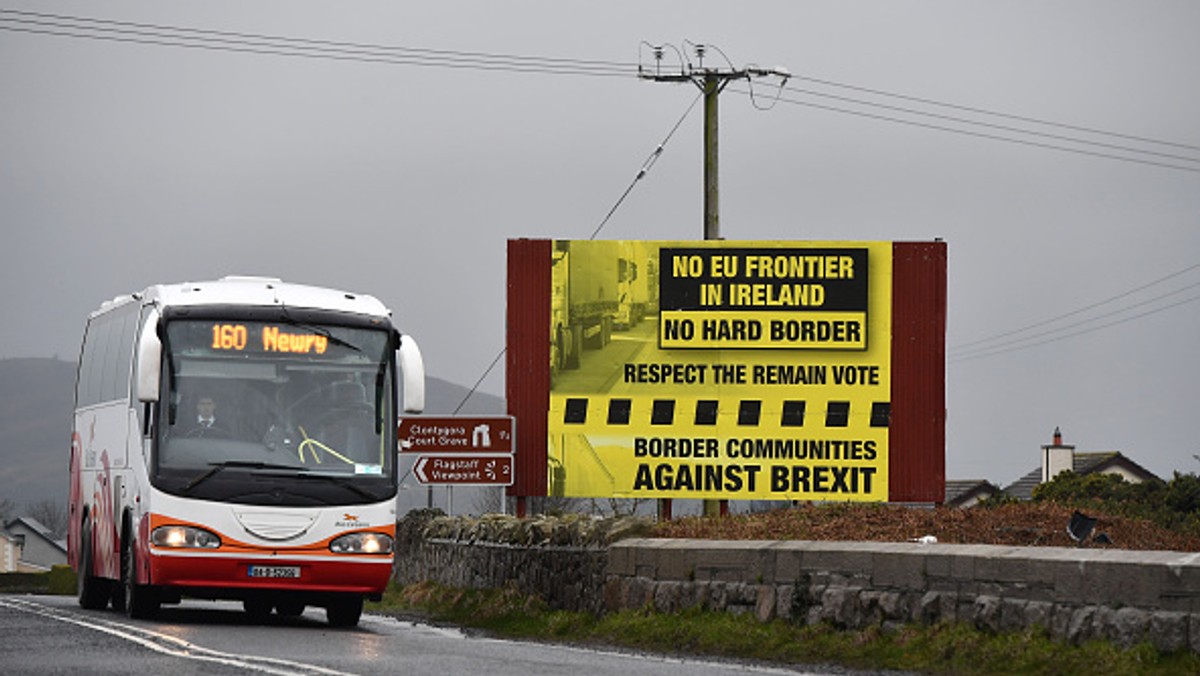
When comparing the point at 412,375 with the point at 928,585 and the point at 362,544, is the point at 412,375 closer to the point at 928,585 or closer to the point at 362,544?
the point at 362,544

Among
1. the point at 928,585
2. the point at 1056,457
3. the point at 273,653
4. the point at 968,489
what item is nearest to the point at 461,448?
the point at 273,653

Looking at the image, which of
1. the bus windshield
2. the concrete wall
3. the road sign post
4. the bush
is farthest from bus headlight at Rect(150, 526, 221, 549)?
the road sign post

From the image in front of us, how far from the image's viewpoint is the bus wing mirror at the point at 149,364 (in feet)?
66.6

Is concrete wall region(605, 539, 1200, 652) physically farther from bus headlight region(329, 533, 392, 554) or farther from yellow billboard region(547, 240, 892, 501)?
yellow billboard region(547, 240, 892, 501)

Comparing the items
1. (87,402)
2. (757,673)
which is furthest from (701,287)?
(757,673)

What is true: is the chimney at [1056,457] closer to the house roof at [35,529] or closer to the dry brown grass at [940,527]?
the dry brown grass at [940,527]

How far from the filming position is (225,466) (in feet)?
67.1

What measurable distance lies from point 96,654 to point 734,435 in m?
16.0

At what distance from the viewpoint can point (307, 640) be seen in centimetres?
1816

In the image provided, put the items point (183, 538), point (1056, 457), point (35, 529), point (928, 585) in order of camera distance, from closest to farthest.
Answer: point (928, 585) < point (183, 538) < point (1056, 457) < point (35, 529)

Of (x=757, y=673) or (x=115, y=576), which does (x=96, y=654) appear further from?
(x=115, y=576)

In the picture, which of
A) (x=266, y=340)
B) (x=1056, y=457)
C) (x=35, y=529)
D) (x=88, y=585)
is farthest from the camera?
(x=35, y=529)

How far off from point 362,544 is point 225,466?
144 cm

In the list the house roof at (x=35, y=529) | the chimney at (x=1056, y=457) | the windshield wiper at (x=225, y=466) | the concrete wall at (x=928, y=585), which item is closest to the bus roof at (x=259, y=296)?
the windshield wiper at (x=225, y=466)
